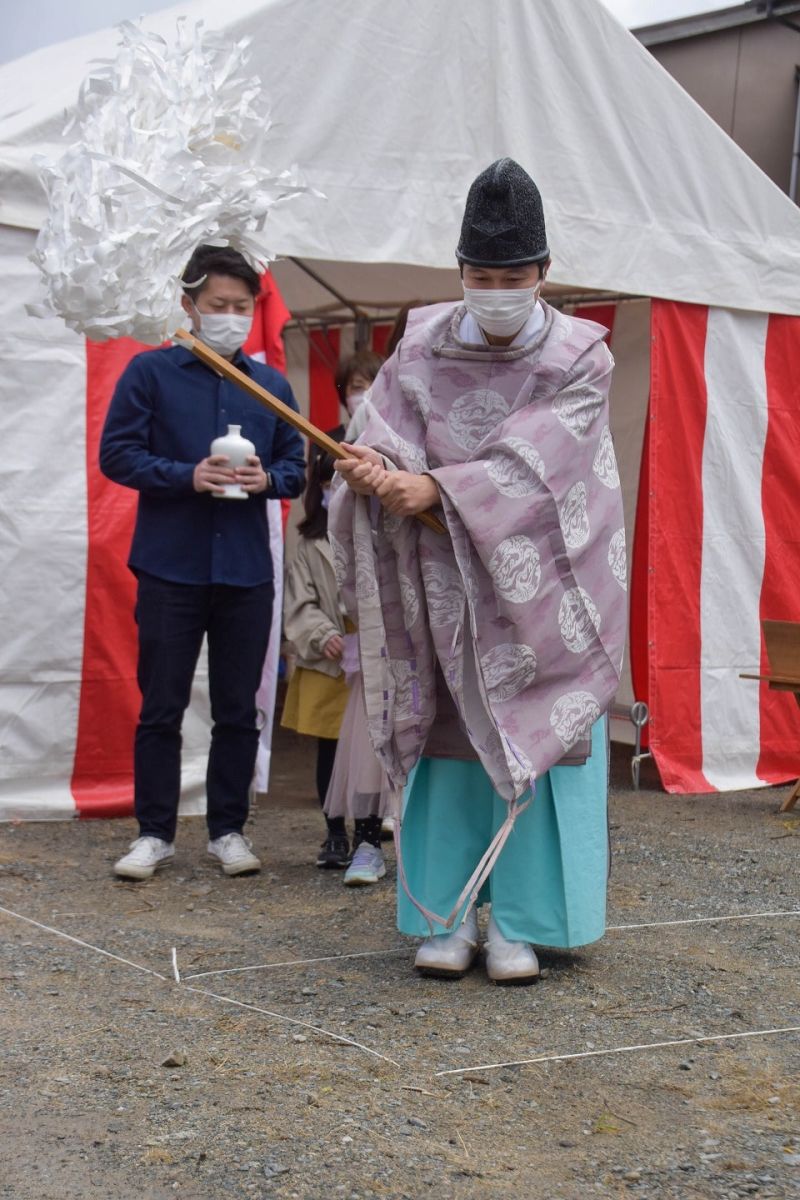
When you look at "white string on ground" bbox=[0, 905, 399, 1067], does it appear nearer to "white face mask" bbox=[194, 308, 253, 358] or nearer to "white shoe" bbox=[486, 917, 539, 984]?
"white shoe" bbox=[486, 917, 539, 984]

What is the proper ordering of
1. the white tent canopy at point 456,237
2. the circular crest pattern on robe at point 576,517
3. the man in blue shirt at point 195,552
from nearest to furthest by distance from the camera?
the circular crest pattern on robe at point 576,517, the man in blue shirt at point 195,552, the white tent canopy at point 456,237

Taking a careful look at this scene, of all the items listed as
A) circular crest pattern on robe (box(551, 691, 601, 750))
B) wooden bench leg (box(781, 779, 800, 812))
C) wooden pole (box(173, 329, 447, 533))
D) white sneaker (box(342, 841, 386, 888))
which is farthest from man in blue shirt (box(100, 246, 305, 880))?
wooden bench leg (box(781, 779, 800, 812))

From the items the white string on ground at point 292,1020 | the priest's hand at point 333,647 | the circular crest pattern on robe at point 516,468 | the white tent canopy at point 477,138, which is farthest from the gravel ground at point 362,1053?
the white tent canopy at point 477,138

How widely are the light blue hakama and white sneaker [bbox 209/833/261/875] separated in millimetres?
1083

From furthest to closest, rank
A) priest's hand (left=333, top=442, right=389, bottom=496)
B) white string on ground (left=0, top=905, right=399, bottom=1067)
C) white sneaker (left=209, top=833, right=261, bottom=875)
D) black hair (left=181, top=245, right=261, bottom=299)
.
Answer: white sneaker (left=209, top=833, right=261, bottom=875) → black hair (left=181, top=245, right=261, bottom=299) → priest's hand (left=333, top=442, right=389, bottom=496) → white string on ground (left=0, top=905, right=399, bottom=1067)

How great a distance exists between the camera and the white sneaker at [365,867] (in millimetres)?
4066

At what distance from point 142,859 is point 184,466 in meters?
1.08

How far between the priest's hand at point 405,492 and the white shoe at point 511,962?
0.90m

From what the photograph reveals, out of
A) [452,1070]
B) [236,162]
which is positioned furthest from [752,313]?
[452,1070]

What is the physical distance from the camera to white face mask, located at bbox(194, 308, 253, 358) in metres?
3.81

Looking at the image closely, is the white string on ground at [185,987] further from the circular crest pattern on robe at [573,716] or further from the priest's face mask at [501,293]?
the priest's face mask at [501,293]

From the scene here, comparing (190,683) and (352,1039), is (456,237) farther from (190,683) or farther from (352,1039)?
(352,1039)

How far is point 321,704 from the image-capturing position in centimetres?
445

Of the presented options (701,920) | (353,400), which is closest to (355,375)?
(353,400)
